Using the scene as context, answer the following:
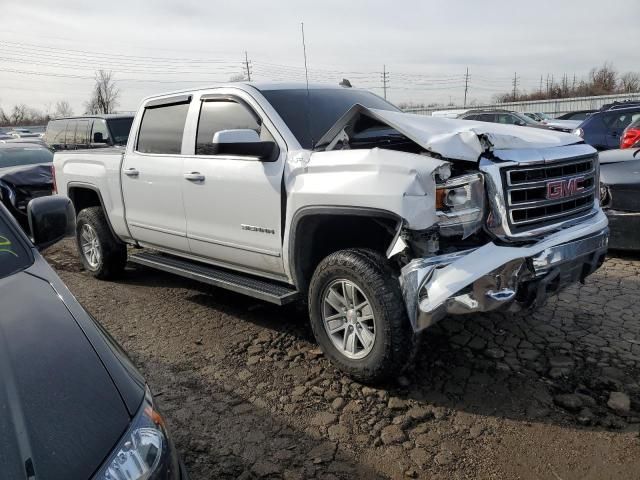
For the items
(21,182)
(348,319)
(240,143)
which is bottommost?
(348,319)

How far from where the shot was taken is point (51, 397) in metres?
1.59

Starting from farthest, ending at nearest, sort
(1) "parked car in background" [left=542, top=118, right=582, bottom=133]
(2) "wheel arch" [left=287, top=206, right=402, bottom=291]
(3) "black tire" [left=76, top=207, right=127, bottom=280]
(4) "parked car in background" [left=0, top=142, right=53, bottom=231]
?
1. (1) "parked car in background" [left=542, top=118, right=582, bottom=133]
2. (4) "parked car in background" [left=0, top=142, right=53, bottom=231]
3. (3) "black tire" [left=76, top=207, right=127, bottom=280]
4. (2) "wheel arch" [left=287, top=206, right=402, bottom=291]

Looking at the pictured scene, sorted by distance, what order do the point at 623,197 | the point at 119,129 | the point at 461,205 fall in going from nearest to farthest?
the point at 461,205, the point at 623,197, the point at 119,129

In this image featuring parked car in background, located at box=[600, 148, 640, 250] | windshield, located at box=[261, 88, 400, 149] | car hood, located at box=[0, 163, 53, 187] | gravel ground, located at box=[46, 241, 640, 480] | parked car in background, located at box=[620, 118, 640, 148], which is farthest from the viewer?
car hood, located at box=[0, 163, 53, 187]

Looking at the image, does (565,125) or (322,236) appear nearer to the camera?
(322,236)

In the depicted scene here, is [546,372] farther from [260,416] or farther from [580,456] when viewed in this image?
[260,416]

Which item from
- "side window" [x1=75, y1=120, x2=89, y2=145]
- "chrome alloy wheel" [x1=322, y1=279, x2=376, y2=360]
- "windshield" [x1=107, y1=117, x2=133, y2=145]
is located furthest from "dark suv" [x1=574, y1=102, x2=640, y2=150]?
"side window" [x1=75, y1=120, x2=89, y2=145]

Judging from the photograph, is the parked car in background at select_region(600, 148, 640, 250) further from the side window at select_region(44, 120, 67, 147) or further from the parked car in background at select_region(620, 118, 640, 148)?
the side window at select_region(44, 120, 67, 147)

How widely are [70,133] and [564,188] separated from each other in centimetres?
1393

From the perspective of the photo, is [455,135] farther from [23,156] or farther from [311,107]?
[23,156]

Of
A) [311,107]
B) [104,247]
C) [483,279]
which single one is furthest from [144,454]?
[104,247]

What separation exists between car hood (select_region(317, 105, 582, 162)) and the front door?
562mm

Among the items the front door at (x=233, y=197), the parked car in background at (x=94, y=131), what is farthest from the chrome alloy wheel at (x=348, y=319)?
the parked car in background at (x=94, y=131)

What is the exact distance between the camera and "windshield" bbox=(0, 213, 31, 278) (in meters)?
2.28
